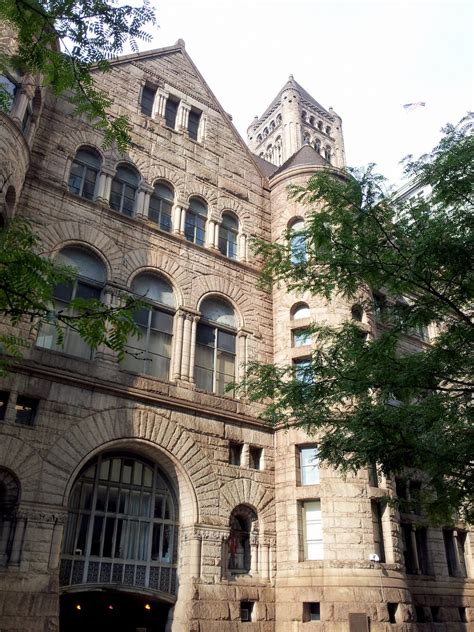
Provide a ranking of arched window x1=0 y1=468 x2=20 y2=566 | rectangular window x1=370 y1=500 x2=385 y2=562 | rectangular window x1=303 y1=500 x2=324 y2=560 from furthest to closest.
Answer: rectangular window x1=303 y1=500 x2=324 y2=560 → rectangular window x1=370 y1=500 x2=385 y2=562 → arched window x1=0 y1=468 x2=20 y2=566

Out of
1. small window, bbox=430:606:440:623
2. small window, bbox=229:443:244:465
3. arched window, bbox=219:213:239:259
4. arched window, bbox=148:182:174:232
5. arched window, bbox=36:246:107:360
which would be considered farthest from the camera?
arched window, bbox=219:213:239:259

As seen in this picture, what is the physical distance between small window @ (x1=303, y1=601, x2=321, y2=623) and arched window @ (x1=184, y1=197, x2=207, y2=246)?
12.6 metres

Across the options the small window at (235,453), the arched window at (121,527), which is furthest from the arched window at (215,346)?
the arched window at (121,527)

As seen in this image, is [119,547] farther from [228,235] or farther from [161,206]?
[228,235]

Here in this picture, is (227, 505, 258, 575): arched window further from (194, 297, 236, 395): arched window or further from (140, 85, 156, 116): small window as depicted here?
(140, 85, 156, 116): small window

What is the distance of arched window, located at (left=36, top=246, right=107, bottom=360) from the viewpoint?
1546 centimetres

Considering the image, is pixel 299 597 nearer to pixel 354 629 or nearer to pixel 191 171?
pixel 354 629

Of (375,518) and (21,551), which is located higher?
(375,518)

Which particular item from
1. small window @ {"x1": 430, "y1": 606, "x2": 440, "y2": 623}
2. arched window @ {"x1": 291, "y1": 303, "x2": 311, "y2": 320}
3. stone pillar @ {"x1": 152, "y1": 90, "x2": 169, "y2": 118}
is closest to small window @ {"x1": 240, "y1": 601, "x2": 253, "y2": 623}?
small window @ {"x1": 430, "y1": 606, "x2": 440, "y2": 623}

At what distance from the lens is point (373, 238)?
35.0ft

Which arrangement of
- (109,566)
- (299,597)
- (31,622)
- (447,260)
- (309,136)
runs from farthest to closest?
(309,136), (299,597), (109,566), (31,622), (447,260)

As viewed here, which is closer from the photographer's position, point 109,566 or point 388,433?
point 388,433

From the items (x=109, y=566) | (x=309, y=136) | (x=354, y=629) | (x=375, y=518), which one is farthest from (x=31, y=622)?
(x=309, y=136)

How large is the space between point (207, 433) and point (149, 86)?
1476 centimetres
